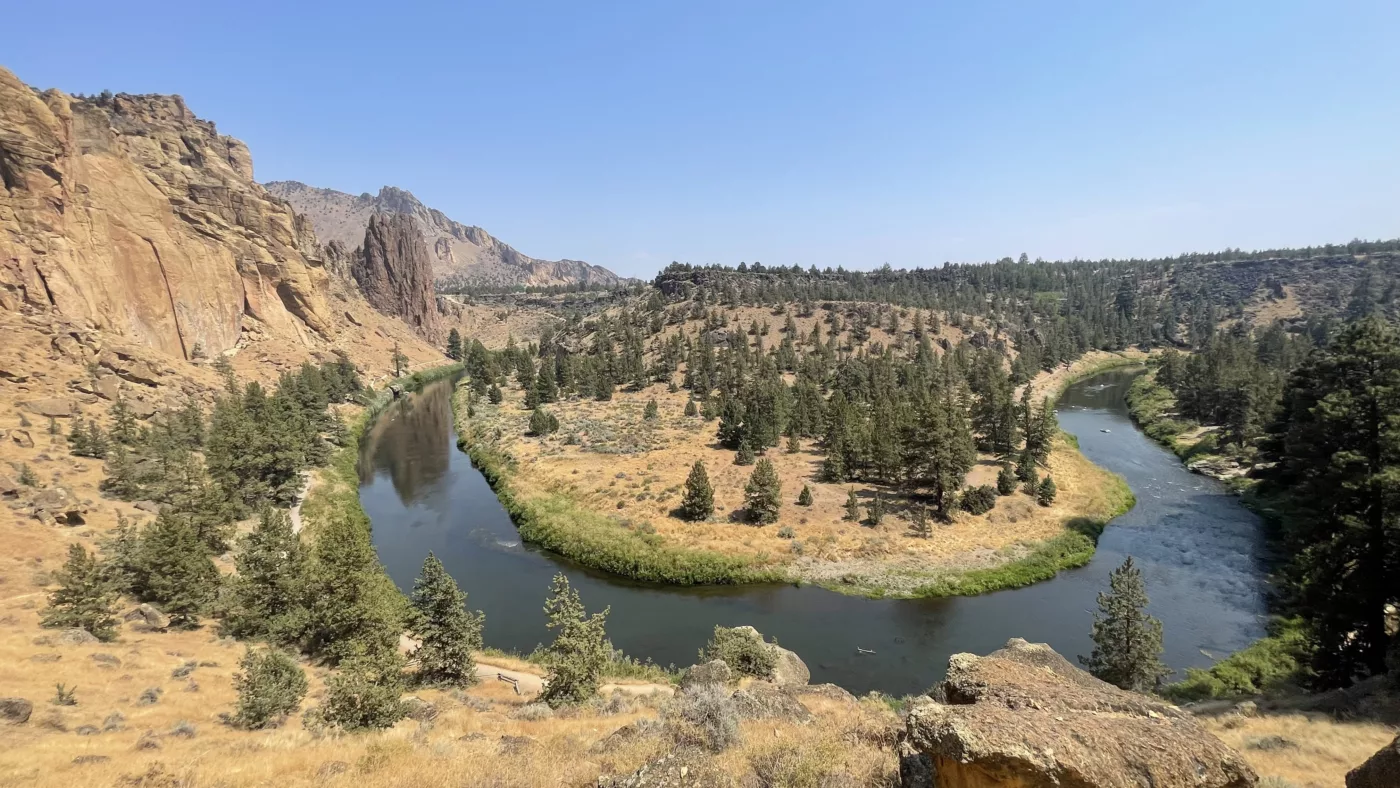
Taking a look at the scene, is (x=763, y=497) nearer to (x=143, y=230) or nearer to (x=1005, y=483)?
(x=1005, y=483)

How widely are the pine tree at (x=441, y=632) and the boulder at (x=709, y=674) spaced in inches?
412

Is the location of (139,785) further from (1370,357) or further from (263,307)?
(263,307)

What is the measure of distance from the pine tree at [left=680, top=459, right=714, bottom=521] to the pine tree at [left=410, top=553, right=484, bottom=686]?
2400cm

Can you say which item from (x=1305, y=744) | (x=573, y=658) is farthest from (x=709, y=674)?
(x=1305, y=744)

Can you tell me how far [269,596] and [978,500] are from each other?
49.7 meters

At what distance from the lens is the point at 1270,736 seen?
16.0 metres

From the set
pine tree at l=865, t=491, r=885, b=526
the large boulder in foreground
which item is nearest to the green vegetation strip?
pine tree at l=865, t=491, r=885, b=526

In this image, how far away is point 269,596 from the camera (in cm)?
2886

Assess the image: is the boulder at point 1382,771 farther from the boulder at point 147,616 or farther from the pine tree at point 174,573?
the boulder at point 147,616

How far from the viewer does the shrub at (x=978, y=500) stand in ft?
159

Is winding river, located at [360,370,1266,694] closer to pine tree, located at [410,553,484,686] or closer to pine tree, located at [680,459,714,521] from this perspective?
pine tree, located at [410,553,484,686]

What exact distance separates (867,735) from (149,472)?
184ft

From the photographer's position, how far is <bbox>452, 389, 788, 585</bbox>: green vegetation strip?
134ft

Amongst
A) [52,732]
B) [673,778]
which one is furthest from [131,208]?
[673,778]
